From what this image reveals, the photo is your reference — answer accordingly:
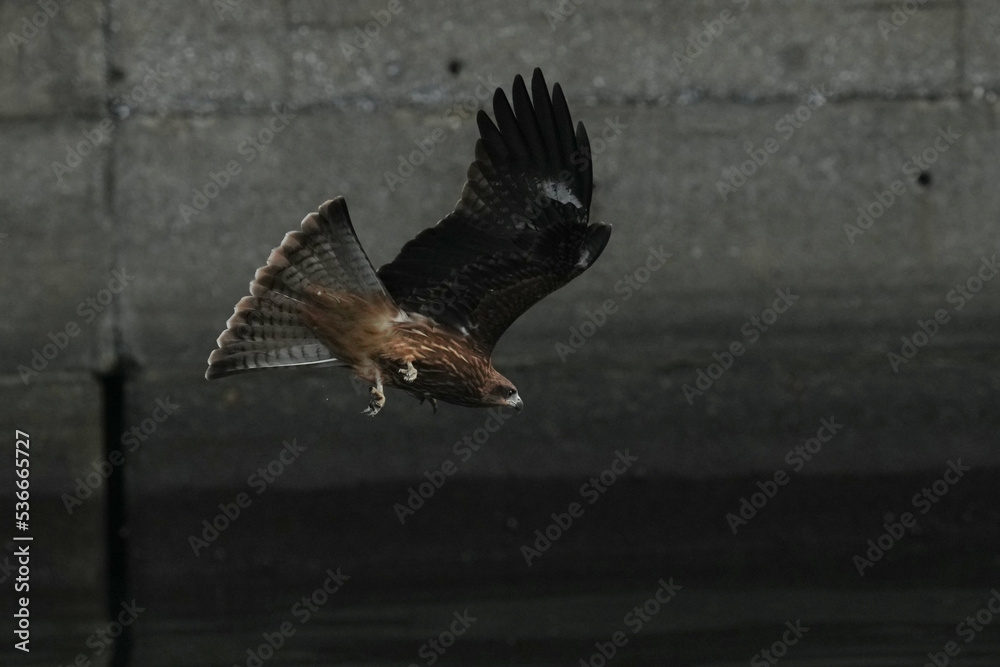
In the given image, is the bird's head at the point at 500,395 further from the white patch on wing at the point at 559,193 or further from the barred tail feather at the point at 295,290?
the white patch on wing at the point at 559,193

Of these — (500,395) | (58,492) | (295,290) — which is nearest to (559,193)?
(500,395)

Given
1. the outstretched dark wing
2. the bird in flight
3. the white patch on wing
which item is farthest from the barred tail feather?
the white patch on wing

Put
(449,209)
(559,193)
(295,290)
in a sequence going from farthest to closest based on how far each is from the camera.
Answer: (449,209)
(295,290)
(559,193)

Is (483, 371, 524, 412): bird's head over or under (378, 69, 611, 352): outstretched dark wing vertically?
under

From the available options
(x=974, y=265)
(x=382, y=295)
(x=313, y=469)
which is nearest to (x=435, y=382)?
(x=382, y=295)

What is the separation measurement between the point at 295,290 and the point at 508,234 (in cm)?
87

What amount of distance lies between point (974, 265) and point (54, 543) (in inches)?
191

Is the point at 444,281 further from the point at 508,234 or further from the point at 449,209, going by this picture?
the point at 449,209

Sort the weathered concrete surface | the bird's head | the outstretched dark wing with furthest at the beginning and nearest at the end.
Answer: the weathered concrete surface < the bird's head < the outstretched dark wing

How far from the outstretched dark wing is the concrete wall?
1.83 meters

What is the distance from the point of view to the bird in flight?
22.4ft

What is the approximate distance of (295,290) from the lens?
6.96m

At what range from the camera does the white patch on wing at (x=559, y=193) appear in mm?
6832

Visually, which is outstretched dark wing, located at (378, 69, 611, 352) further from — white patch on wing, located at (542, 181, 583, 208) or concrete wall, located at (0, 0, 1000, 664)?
concrete wall, located at (0, 0, 1000, 664)
